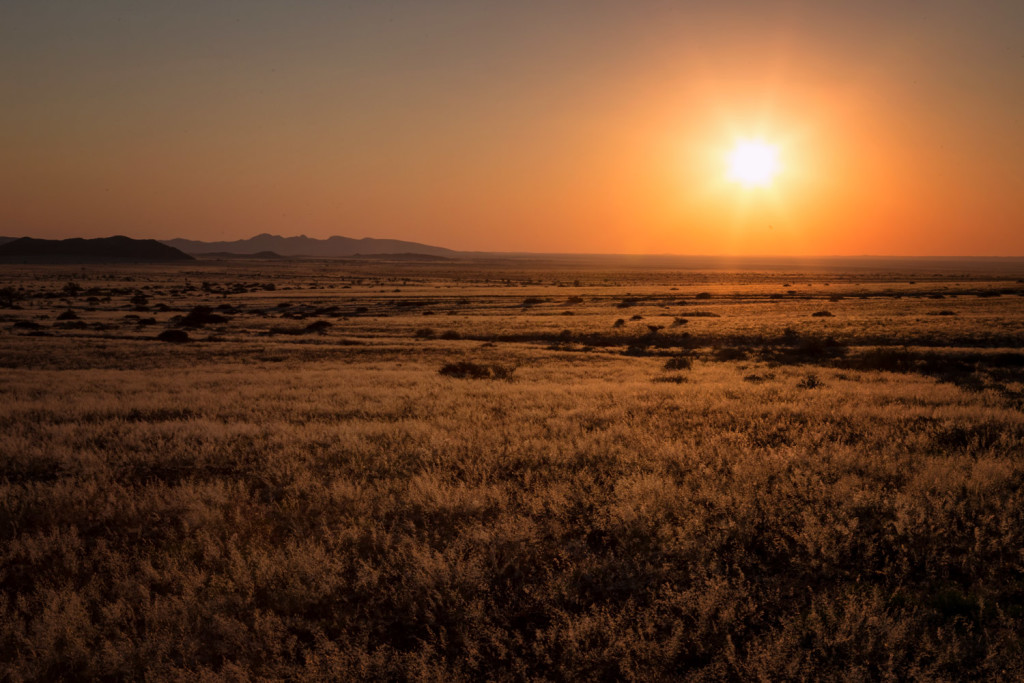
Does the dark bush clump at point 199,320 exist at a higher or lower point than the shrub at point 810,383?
higher

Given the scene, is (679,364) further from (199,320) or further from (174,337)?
(199,320)

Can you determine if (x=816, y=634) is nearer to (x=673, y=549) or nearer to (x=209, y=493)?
(x=673, y=549)

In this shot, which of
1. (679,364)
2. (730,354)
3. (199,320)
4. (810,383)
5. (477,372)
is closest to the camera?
(810,383)

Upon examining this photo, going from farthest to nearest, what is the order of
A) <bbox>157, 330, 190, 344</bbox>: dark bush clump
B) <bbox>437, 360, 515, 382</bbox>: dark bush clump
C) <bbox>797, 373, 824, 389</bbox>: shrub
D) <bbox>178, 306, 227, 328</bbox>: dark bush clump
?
<bbox>178, 306, 227, 328</bbox>: dark bush clump
<bbox>157, 330, 190, 344</bbox>: dark bush clump
<bbox>437, 360, 515, 382</bbox>: dark bush clump
<bbox>797, 373, 824, 389</bbox>: shrub

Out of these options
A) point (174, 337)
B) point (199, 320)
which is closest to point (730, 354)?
Answer: point (174, 337)

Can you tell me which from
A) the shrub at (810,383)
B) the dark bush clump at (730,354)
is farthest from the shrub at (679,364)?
the shrub at (810,383)

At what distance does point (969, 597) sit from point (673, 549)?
214cm

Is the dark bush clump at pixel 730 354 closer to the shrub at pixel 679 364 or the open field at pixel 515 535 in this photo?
the shrub at pixel 679 364

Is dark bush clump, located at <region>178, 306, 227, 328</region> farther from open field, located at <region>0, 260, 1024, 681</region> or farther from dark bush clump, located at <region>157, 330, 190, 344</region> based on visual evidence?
open field, located at <region>0, 260, 1024, 681</region>

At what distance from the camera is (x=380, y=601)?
13.9 feet

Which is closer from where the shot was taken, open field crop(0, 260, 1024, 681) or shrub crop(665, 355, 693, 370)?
open field crop(0, 260, 1024, 681)

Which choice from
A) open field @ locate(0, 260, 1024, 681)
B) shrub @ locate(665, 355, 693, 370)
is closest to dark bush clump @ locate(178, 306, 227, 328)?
open field @ locate(0, 260, 1024, 681)

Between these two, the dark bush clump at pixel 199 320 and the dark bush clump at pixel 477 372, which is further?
the dark bush clump at pixel 199 320

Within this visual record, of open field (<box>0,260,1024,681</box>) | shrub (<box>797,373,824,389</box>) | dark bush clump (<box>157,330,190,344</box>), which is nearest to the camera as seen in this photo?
open field (<box>0,260,1024,681</box>)
